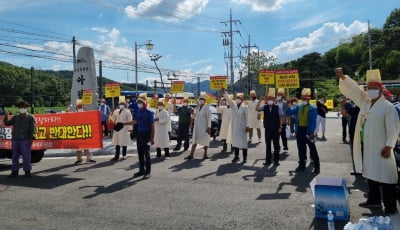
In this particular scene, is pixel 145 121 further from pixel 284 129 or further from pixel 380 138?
pixel 284 129

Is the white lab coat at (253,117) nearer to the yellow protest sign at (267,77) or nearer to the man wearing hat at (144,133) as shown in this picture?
the yellow protest sign at (267,77)

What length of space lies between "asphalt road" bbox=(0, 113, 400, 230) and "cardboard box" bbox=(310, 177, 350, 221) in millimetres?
129

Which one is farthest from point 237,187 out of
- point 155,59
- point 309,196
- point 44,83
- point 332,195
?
point 44,83

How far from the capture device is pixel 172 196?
7527mm

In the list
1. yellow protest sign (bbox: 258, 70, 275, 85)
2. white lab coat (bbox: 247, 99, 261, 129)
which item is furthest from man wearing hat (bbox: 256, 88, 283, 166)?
yellow protest sign (bbox: 258, 70, 275, 85)

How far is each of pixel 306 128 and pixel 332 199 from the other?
4226 millimetres

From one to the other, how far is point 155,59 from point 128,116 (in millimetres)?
45911

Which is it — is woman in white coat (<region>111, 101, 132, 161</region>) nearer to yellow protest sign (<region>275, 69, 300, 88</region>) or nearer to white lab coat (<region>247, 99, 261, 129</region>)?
white lab coat (<region>247, 99, 261, 129</region>)

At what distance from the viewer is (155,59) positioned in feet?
189

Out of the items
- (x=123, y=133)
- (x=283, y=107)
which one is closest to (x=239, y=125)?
(x=123, y=133)

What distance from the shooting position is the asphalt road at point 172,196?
592 cm

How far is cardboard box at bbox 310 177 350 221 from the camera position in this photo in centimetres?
562

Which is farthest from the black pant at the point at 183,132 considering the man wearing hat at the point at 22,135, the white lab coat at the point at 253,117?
the man wearing hat at the point at 22,135

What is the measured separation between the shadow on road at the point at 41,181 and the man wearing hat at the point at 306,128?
5532mm
